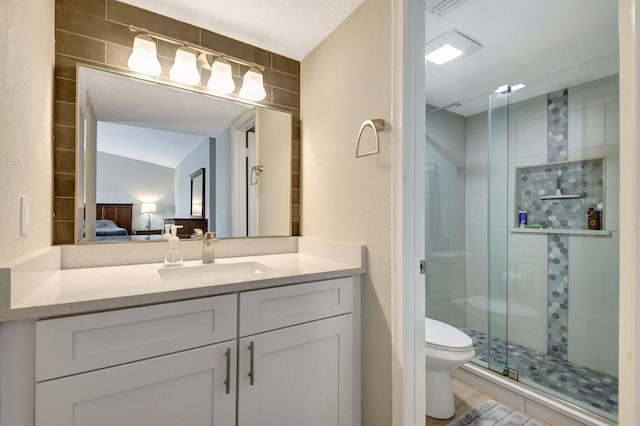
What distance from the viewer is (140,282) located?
106cm

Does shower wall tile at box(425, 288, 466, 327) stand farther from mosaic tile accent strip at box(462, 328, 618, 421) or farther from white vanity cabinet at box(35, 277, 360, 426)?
white vanity cabinet at box(35, 277, 360, 426)

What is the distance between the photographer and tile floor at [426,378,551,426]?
1.60 metres

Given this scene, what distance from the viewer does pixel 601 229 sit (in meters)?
2.00

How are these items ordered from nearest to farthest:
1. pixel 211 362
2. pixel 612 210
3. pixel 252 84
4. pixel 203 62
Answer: pixel 211 362 < pixel 203 62 < pixel 252 84 < pixel 612 210

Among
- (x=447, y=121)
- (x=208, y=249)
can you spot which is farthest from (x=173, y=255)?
(x=447, y=121)

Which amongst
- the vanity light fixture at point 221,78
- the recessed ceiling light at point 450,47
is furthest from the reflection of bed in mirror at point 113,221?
the recessed ceiling light at point 450,47

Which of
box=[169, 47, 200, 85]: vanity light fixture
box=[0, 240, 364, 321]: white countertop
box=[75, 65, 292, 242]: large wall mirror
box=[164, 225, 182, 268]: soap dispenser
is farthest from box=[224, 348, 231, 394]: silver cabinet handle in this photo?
box=[169, 47, 200, 85]: vanity light fixture

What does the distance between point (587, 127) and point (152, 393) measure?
2.96m

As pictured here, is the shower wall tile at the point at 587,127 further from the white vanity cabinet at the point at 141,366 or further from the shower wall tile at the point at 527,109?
the white vanity cabinet at the point at 141,366

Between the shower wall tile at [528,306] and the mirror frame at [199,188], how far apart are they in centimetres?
247

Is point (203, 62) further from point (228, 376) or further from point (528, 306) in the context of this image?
point (528, 306)

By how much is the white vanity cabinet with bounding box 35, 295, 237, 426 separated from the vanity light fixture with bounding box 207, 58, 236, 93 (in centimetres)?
117

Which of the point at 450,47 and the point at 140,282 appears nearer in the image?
the point at 140,282

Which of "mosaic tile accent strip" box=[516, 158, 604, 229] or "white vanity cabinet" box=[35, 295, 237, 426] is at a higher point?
"mosaic tile accent strip" box=[516, 158, 604, 229]
